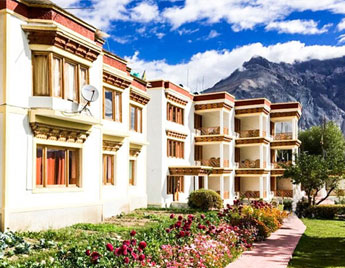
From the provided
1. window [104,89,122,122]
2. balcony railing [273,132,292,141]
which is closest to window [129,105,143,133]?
window [104,89,122,122]

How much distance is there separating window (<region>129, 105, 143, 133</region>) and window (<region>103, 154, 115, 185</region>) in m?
4.44

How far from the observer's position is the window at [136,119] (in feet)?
83.2

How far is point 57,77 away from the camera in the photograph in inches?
598

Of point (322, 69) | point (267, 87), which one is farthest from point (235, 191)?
point (322, 69)

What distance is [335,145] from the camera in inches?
2530

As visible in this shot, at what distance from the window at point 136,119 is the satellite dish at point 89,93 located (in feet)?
28.5

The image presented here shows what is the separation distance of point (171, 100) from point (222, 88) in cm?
10996

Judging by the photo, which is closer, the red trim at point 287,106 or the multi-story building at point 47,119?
the multi-story building at point 47,119

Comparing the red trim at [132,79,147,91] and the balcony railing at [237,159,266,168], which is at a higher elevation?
the red trim at [132,79,147,91]

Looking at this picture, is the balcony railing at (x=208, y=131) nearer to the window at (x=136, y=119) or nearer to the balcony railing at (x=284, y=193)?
the balcony railing at (x=284, y=193)

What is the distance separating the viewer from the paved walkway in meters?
12.0

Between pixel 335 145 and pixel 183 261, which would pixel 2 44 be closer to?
pixel 183 261

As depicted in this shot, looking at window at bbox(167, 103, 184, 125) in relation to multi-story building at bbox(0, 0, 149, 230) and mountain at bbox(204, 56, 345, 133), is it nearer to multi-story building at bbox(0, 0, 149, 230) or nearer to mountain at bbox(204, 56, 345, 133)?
multi-story building at bbox(0, 0, 149, 230)

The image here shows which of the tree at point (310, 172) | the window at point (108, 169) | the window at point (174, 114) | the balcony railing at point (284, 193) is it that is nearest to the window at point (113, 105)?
the window at point (108, 169)
